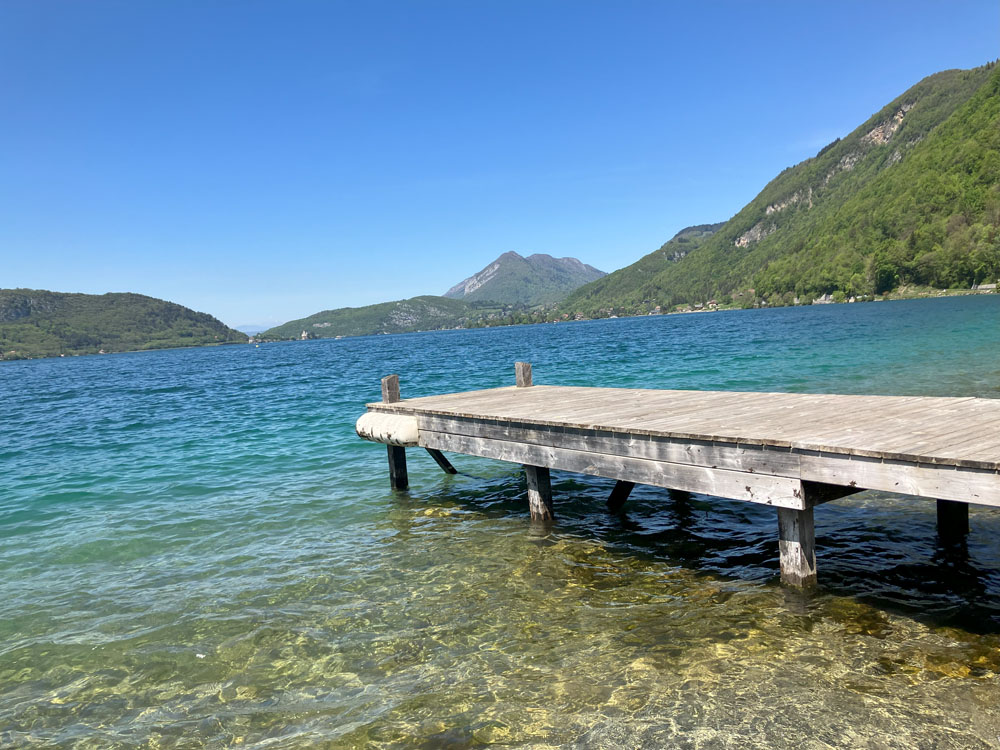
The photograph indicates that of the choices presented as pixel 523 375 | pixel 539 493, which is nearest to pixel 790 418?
pixel 539 493

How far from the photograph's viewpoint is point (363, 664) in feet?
19.7

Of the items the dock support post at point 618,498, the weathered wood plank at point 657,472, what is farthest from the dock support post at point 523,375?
the dock support post at point 618,498

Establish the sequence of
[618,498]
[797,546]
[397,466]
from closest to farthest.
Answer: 1. [797,546]
2. [618,498]
3. [397,466]

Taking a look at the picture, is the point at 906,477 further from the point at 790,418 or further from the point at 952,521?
the point at 952,521

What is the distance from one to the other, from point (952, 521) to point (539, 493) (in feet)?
17.5

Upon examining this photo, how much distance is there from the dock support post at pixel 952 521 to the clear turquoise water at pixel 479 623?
0.78 feet

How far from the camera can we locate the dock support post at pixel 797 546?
6270 millimetres

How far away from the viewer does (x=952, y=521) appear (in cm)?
784

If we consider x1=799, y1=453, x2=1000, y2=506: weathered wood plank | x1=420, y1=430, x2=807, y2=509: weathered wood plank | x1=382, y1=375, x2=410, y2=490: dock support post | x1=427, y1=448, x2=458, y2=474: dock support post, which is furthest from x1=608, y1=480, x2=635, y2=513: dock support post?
x1=799, y1=453, x2=1000, y2=506: weathered wood plank

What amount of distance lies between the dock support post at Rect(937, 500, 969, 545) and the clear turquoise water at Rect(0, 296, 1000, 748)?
24 centimetres

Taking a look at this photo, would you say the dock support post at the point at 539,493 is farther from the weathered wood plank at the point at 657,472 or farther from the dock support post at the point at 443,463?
the dock support post at the point at 443,463

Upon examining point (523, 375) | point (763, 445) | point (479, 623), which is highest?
point (523, 375)

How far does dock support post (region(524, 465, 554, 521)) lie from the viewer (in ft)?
31.6

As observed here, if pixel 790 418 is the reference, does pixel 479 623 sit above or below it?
below
